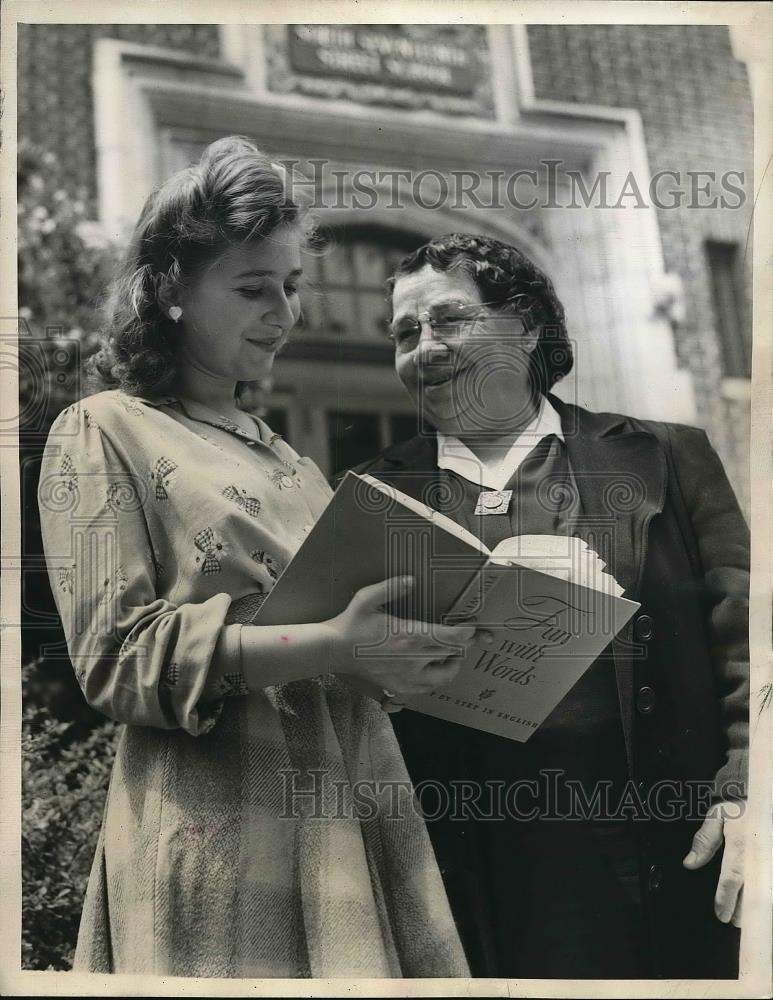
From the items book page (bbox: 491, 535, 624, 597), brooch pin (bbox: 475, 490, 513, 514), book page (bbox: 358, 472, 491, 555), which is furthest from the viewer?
brooch pin (bbox: 475, 490, 513, 514)

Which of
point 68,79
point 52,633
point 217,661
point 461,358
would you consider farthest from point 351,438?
point 68,79

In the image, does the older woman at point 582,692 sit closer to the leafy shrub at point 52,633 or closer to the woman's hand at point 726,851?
the woman's hand at point 726,851

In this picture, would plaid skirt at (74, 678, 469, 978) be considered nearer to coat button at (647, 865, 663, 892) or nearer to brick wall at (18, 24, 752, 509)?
coat button at (647, 865, 663, 892)

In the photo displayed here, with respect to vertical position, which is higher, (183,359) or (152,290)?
(152,290)

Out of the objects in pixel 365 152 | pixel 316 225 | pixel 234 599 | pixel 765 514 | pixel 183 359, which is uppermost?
pixel 365 152

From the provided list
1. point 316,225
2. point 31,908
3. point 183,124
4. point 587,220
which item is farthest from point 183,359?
point 31,908

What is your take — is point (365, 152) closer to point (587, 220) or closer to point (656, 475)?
point (587, 220)

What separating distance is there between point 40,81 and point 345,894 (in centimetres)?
220

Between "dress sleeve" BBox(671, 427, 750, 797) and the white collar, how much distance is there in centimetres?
34

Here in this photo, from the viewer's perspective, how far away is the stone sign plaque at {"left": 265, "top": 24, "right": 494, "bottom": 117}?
3.13m

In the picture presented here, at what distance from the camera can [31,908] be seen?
9.29ft

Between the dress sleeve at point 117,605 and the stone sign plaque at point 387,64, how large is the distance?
1164mm

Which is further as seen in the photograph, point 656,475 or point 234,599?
point 656,475

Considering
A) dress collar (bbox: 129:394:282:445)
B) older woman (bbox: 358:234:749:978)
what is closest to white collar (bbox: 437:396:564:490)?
older woman (bbox: 358:234:749:978)
